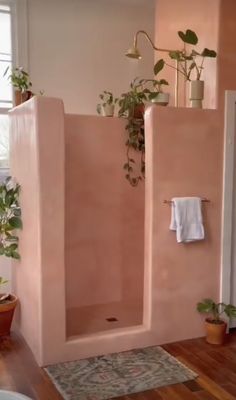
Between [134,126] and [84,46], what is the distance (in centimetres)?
156

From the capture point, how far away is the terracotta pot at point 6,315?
3359mm

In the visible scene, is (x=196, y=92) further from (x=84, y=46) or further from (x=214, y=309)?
(x=84, y=46)

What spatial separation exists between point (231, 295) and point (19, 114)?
2.28 metres

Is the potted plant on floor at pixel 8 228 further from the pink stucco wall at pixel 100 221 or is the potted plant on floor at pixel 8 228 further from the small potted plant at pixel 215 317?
the small potted plant at pixel 215 317

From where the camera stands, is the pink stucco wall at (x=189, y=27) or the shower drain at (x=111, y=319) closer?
the pink stucco wall at (x=189, y=27)

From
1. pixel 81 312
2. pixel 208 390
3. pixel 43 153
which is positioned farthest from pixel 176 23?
pixel 208 390

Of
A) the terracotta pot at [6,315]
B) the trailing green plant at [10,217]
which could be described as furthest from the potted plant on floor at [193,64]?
the terracotta pot at [6,315]

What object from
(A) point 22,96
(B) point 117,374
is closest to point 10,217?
(A) point 22,96

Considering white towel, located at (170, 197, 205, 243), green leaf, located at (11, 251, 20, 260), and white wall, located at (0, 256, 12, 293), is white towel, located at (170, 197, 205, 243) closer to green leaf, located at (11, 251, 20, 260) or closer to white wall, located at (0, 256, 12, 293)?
green leaf, located at (11, 251, 20, 260)

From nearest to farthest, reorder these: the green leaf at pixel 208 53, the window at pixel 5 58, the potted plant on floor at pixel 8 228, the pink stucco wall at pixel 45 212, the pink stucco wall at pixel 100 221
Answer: the pink stucco wall at pixel 45 212 < the green leaf at pixel 208 53 < the potted plant on floor at pixel 8 228 < the pink stucco wall at pixel 100 221 < the window at pixel 5 58

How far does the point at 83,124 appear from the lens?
11.9 ft

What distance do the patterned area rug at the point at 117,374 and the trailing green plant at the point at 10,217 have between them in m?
1.09

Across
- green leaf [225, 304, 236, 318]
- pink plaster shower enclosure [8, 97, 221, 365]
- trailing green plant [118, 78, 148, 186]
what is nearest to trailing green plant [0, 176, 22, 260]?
pink plaster shower enclosure [8, 97, 221, 365]

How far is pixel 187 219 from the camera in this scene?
3.24m
